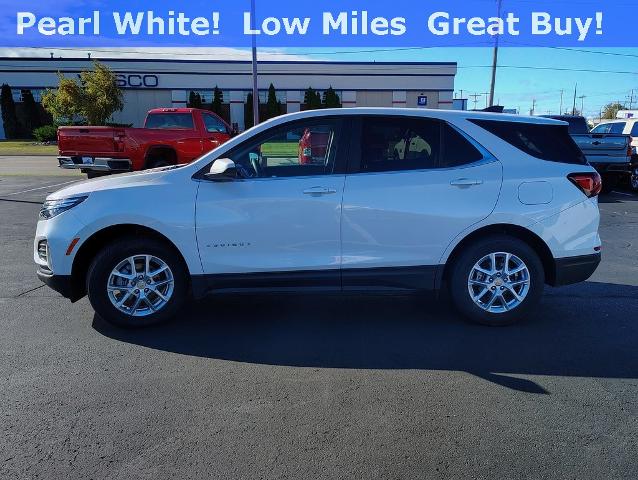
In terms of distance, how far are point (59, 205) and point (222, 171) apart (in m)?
1.50

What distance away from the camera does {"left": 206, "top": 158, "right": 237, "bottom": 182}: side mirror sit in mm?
4344

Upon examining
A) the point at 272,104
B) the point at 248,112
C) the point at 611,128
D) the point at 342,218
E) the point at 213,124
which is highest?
the point at 272,104

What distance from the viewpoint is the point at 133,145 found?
43.5 feet

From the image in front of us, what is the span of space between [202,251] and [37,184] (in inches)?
555

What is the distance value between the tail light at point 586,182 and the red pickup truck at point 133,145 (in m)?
10.3

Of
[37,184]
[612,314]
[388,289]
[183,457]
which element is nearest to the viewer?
[183,457]

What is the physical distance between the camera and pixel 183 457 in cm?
284

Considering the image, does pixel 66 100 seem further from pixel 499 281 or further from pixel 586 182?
pixel 586 182

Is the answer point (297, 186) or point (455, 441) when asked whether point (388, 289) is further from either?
point (455, 441)

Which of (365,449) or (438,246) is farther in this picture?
(438,246)

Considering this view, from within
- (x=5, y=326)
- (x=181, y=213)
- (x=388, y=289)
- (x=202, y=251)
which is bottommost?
(x=5, y=326)

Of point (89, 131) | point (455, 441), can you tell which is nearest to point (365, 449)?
point (455, 441)

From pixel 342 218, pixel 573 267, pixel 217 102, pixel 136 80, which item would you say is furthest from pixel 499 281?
pixel 136 80

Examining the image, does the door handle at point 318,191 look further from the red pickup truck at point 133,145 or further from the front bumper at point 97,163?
the front bumper at point 97,163
